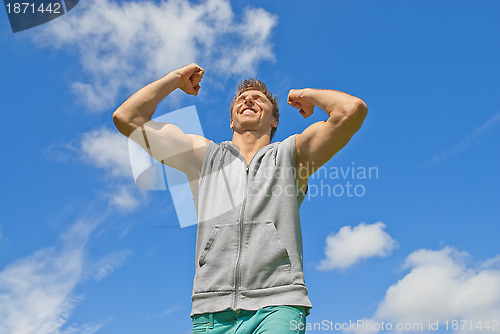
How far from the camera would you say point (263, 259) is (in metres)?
3.25

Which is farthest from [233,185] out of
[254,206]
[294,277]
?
[294,277]

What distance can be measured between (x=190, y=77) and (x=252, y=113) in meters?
0.70

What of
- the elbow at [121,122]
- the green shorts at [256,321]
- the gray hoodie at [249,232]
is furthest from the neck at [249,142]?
the green shorts at [256,321]

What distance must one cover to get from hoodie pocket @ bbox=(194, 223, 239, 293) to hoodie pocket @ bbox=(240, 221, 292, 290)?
84 mm

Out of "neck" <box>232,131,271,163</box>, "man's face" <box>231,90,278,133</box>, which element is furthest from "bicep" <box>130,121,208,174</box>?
"man's face" <box>231,90,278,133</box>

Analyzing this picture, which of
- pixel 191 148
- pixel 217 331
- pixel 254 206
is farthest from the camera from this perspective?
pixel 191 148

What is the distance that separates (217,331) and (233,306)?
0.20 meters

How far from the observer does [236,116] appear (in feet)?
13.6

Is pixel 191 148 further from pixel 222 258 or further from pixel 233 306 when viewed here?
pixel 233 306

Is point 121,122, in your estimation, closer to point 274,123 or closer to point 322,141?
point 274,123

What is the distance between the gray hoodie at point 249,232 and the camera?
3188 mm

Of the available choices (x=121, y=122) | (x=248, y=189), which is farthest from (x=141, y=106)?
(x=248, y=189)

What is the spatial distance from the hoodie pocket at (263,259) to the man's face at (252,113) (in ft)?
3.39

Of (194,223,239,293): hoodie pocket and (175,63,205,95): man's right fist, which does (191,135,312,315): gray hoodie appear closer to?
(194,223,239,293): hoodie pocket
